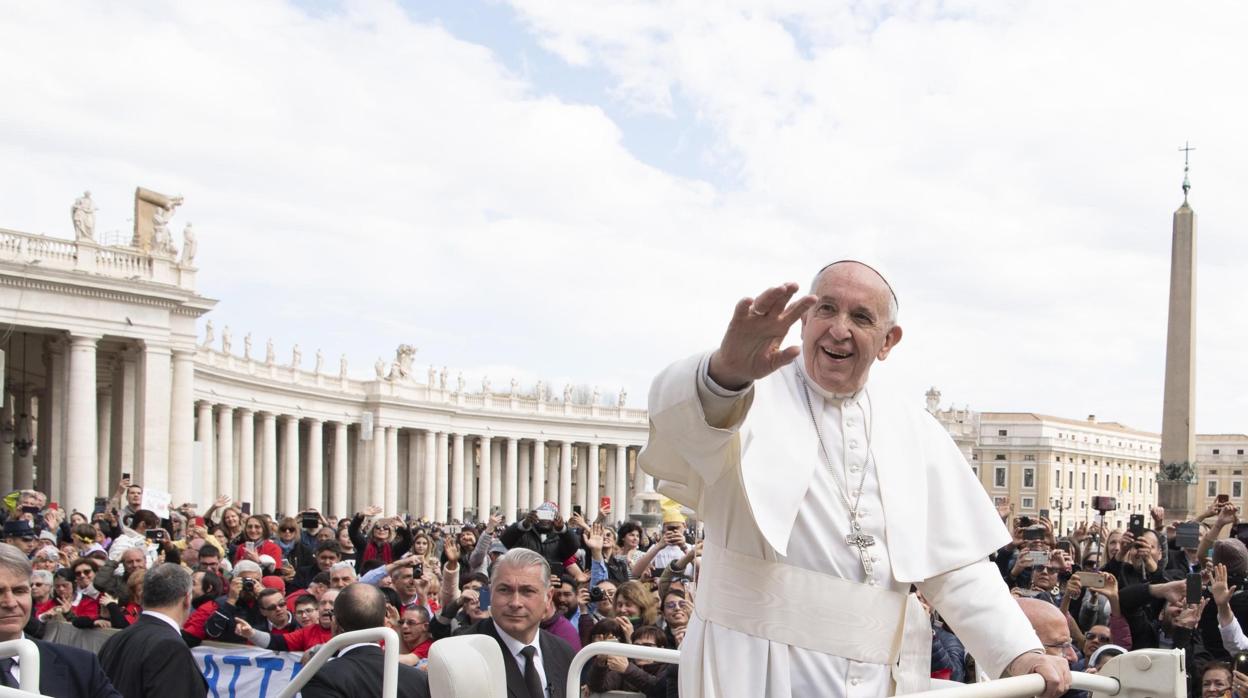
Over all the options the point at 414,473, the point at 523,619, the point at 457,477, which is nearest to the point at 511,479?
the point at 457,477

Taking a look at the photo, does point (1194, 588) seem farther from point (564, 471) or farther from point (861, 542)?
point (564, 471)

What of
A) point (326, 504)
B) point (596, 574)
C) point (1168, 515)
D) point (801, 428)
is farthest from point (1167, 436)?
point (326, 504)

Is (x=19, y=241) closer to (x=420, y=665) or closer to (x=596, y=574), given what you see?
(x=596, y=574)

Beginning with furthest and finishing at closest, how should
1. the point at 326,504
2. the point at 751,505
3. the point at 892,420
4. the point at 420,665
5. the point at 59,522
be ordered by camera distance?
the point at 326,504, the point at 59,522, the point at 420,665, the point at 892,420, the point at 751,505

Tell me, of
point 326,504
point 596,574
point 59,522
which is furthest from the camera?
point 326,504

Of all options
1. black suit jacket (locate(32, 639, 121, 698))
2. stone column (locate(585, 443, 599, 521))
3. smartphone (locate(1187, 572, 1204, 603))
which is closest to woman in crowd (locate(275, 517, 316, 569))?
smartphone (locate(1187, 572, 1204, 603))

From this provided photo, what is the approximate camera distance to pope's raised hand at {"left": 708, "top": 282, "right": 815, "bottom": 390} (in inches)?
124

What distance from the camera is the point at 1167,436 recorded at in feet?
106

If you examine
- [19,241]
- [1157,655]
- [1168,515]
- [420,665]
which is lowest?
[1168,515]

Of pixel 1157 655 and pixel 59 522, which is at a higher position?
pixel 1157 655

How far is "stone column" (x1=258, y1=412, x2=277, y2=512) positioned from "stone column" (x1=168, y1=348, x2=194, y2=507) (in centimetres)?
1963

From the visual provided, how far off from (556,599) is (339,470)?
6501 cm

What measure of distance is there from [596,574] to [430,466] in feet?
228

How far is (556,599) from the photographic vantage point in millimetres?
10000
